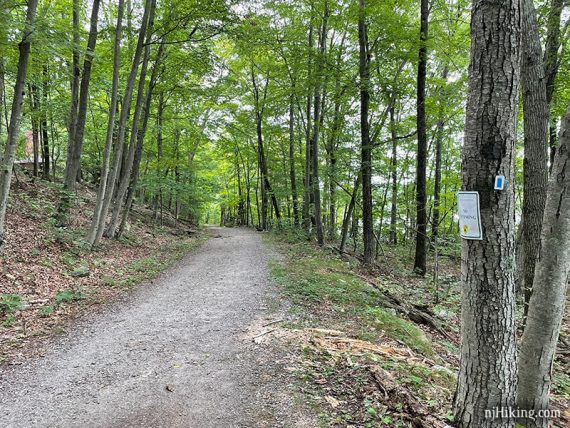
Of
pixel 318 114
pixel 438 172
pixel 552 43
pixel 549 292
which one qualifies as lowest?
pixel 549 292

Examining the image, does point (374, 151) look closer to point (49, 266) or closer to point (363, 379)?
point (363, 379)

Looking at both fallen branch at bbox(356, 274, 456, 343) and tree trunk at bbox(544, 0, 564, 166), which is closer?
tree trunk at bbox(544, 0, 564, 166)

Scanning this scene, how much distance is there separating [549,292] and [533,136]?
170 inches

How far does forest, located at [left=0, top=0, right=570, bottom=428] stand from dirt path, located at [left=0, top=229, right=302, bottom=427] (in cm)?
29

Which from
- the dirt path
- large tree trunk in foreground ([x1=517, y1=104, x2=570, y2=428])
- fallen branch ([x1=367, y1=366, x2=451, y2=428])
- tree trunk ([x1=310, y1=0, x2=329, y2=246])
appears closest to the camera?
large tree trunk in foreground ([x1=517, y1=104, x2=570, y2=428])

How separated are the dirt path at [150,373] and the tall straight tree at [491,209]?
1.71 metres

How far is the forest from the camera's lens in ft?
7.91

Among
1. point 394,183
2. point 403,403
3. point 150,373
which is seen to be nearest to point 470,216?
point 403,403

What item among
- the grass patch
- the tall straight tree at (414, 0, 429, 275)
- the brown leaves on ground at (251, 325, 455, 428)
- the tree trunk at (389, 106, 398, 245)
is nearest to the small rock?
the grass patch

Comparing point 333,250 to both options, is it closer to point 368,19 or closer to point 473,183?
point 368,19

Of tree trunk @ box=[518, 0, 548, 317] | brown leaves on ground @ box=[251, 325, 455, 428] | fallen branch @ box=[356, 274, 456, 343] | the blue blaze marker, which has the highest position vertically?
tree trunk @ box=[518, 0, 548, 317]

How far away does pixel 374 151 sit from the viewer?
12211mm

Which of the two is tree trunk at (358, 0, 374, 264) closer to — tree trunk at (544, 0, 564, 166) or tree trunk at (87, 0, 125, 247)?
tree trunk at (544, 0, 564, 166)

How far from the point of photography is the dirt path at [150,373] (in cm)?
314
